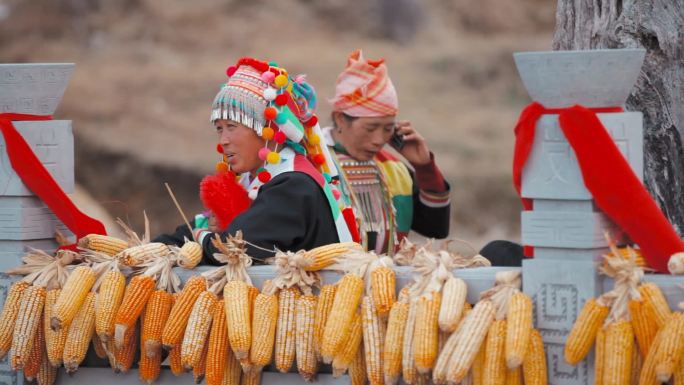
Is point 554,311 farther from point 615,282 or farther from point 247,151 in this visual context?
point 247,151

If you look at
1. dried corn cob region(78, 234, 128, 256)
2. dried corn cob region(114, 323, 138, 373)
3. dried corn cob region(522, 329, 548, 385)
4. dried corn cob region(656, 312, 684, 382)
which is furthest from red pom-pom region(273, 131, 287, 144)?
dried corn cob region(656, 312, 684, 382)

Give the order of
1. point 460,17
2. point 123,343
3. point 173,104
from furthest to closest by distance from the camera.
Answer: point 460,17 < point 173,104 < point 123,343

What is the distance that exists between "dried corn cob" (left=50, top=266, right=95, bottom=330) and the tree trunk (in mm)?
2898

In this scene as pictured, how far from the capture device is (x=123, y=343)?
4.74 metres

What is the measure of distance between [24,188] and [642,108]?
3.12 m

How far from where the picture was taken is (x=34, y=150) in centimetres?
511


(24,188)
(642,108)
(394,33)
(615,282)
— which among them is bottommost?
(615,282)

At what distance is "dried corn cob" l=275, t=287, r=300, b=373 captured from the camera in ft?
14.7

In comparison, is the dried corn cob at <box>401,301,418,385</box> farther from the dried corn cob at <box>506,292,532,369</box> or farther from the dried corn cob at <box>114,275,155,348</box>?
the dried corn cob at <box>114,275,155,348</box>

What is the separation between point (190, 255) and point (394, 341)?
1.06 meters

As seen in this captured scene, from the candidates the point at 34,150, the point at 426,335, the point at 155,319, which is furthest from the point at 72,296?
the point at 426,335

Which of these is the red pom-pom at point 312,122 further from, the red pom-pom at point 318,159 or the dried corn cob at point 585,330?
the dried corn cob at point 585,330

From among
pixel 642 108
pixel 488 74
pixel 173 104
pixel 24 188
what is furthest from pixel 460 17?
pixel 24 188

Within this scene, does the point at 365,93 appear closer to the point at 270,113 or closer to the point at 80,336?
the point at 270,113
